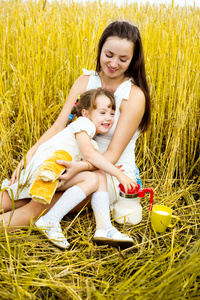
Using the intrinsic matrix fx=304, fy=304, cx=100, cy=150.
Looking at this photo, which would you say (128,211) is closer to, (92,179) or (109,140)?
(92,179)

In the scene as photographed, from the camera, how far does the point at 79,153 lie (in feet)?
4.96

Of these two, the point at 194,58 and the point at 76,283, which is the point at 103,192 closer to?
the point at 76,283

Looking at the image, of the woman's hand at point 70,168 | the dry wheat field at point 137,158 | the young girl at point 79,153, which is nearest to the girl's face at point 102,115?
the young girl at point 79,153

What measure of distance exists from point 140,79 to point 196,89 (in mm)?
485

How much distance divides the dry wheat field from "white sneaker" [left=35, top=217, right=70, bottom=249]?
Answer: 0.13 ft

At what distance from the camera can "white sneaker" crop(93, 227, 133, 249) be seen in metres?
1.31

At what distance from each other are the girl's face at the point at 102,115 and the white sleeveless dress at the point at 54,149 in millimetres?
48

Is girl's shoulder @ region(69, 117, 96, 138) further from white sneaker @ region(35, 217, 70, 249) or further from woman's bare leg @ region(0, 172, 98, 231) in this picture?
white sneaker @ region(35, 217, 70, 249)

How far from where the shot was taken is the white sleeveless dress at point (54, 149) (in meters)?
1.42

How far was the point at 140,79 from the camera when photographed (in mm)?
1610

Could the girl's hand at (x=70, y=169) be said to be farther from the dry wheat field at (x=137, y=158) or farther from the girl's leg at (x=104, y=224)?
the dry wheat field at (x=137, y=158)

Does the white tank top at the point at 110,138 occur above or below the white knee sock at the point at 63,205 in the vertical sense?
above

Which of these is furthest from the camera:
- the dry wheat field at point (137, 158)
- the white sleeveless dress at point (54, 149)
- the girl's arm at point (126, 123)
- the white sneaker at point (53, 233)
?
the girl's arm at point (126, 123)

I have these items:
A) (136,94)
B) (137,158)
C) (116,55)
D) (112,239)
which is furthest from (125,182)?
(137,158)
